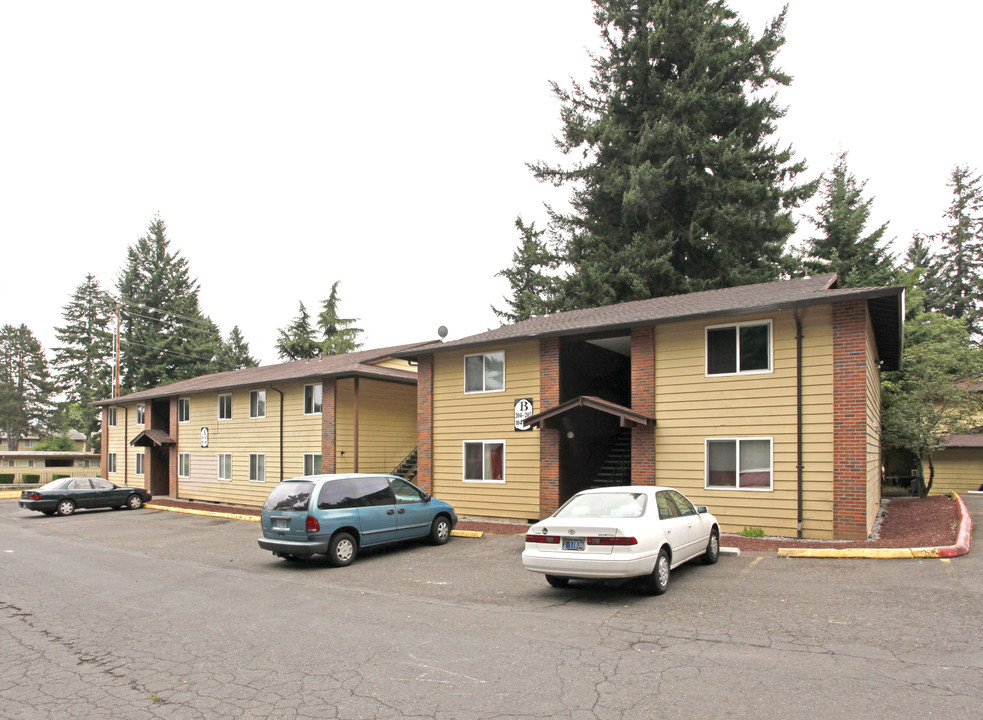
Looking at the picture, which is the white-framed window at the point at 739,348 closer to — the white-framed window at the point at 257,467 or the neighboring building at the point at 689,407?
the neighboring building at the point at 689,407

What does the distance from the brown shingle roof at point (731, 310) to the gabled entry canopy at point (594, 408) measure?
5.80ft

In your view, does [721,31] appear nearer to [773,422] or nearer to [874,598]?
[773,422]

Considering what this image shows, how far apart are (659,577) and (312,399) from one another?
1769 cm

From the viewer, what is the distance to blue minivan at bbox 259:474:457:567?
12062 millimetres

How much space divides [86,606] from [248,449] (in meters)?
17.8

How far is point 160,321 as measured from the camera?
6525cm

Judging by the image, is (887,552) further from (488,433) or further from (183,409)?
(183,409)

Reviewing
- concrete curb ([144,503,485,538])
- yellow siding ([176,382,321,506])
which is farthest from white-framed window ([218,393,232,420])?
concrete curb ([144,503,485,538])

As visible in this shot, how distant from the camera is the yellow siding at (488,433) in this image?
17.5m

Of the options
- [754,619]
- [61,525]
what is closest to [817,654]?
[754,619]

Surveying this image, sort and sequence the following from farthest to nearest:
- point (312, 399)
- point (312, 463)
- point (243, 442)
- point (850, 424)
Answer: point (243, 442) → point (312, 399) → point (312, 463) → point (850, 424)

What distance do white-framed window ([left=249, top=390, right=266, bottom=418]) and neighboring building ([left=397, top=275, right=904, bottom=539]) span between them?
9123mm

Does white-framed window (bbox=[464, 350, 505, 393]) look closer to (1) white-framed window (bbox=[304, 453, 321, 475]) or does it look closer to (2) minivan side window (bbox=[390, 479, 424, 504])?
(2) minivan side window (bbox=[390, 479, 424, 504])

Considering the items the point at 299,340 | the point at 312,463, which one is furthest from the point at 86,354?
the point at 312,463
